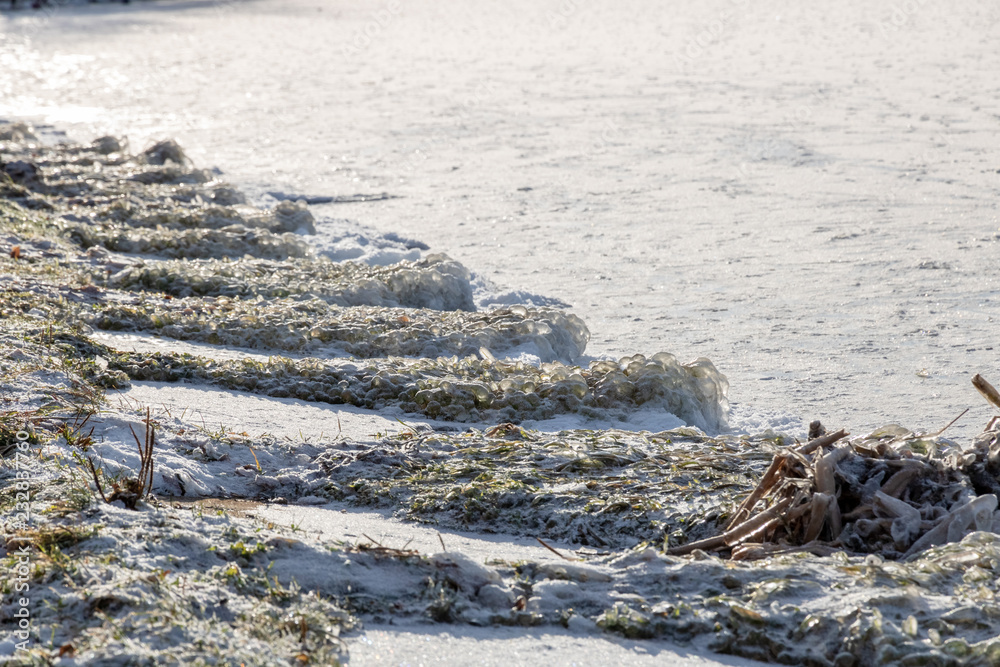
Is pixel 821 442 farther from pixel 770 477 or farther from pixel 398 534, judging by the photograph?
pixel 398 534

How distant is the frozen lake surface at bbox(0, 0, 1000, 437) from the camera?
14.4 feet

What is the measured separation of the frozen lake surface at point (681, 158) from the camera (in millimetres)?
4375

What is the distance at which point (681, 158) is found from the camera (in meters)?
7.71

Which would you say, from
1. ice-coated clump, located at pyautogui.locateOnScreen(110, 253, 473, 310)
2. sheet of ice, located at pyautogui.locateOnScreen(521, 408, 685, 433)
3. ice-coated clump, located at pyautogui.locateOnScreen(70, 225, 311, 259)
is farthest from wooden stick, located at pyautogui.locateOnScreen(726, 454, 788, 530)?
ice-coated clump, located at pyautogui.locateOnScreen(70, 225, 311, 259)

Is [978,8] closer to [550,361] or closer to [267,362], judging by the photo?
[550,361]

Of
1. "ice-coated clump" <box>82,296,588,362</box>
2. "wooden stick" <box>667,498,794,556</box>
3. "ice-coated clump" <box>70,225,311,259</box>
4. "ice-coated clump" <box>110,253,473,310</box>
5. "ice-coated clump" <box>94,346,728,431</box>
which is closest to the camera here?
"wooden stick" <box>667,498,794,556</box>

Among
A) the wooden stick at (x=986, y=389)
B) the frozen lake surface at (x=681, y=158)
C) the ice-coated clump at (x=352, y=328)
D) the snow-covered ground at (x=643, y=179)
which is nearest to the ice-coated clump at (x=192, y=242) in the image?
the snow-covered ground at (x=643, y=179)

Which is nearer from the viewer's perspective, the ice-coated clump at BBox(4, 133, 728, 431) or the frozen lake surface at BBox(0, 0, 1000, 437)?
the ice-coated clump at BBox(4, 133, 728, 431)

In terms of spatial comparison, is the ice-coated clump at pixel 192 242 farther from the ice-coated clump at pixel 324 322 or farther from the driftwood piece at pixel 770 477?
the driftwood piece at pixel 770 477

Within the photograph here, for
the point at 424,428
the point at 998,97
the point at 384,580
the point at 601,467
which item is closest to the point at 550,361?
the point at 424,428

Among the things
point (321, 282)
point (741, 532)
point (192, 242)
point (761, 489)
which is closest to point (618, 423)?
point (761, 489)

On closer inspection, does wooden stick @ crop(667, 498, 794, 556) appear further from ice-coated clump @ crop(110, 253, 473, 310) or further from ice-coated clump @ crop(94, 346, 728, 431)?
ice-coated clump @ crop(110, 253, 473, 310)

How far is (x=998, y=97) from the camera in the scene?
8.59m

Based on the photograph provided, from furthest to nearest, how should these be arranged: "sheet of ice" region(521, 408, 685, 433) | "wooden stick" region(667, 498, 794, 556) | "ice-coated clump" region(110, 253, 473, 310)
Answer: "ice-coated clump" region(110, 253, 473, 310)
"sheet of ice" region(521, 408, 685, 433)
"wooden stick" region(667, 498, 794, 556)
